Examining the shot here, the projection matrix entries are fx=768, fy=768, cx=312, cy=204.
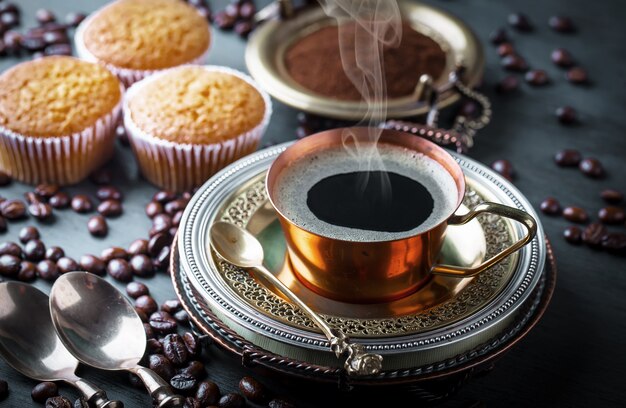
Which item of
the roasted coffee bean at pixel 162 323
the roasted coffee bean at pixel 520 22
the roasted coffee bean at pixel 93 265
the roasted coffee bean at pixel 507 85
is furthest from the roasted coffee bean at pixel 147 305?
the roasted coffee bean at pixel 520 22

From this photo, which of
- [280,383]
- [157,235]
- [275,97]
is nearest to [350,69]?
[275,97]

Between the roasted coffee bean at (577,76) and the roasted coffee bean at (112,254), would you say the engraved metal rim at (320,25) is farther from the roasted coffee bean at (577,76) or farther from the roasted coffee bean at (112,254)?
the roasted coffee bean at (112,254)

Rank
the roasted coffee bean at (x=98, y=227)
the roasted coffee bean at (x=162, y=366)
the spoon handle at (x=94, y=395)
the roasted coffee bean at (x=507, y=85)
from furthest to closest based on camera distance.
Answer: the roasted coffee bean at (x=507, y=85) → the roasted coffee bean at (x=98, y=227) → the roasted coffee bean at (x=162, y=366) → the spoon handle at (x=94, y=395)

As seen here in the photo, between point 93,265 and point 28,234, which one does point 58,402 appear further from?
point 28,234

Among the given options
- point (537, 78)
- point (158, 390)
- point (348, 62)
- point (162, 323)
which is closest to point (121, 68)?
point (348, 62)

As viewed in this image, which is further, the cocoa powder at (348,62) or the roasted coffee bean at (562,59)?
the roasted coffee bean at (562,59)

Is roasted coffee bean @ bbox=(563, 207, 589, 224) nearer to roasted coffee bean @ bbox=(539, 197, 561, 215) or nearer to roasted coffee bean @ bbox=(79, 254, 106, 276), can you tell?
roasted coffee bean @ bbox=(539, 197, 561, 215)
